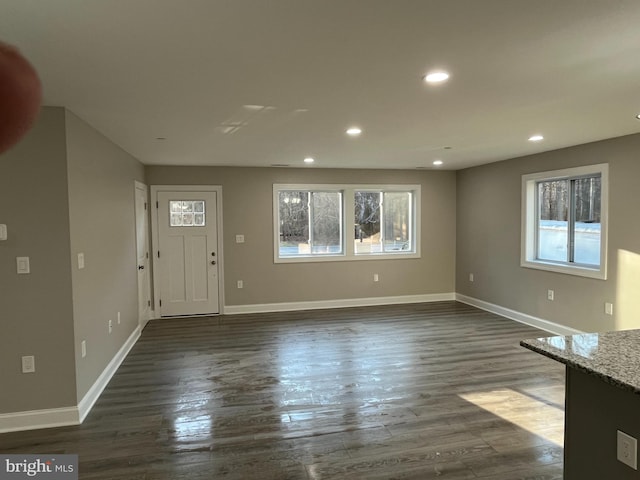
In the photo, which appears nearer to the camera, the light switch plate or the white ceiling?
the white ceiling

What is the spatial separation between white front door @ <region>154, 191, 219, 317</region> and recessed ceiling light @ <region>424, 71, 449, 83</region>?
4.33m

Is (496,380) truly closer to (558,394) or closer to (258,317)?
(558,394)

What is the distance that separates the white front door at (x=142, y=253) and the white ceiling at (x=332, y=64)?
1.66m

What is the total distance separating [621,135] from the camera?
4.09m

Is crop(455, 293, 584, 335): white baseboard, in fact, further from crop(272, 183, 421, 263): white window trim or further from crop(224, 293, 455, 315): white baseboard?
crop(272, 183, 421, 263): white window trim

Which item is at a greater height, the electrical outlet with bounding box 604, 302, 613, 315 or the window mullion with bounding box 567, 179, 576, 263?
the window mullion with bounding box 567, 179, 576, 263

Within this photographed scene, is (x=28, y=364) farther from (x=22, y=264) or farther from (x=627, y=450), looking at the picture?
(x=627, y=450)

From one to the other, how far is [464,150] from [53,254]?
433 centimetres

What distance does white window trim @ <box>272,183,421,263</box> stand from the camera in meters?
6.34

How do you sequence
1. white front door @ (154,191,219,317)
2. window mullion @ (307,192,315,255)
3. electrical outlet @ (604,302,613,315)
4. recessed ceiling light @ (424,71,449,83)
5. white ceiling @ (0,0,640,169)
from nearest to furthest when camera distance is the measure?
white ceiling @ (0,0,640,169), recessed ceiling light @ (424,71,449,83), electrical outlet @ (604,302,613,315), white front door @ (154,191,219,317), window mullion @ (307,192,315,255)

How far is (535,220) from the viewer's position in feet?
17.8

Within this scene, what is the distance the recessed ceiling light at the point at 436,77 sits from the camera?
7.43 ft

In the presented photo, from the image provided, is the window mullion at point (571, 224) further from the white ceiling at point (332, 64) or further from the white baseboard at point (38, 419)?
the white baseboard at point (38, 419)

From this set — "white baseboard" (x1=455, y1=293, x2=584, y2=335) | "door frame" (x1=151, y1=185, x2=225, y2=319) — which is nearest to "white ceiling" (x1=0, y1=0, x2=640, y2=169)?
"door frame" (x1=151, y1=185, x2=225, y2=319)
